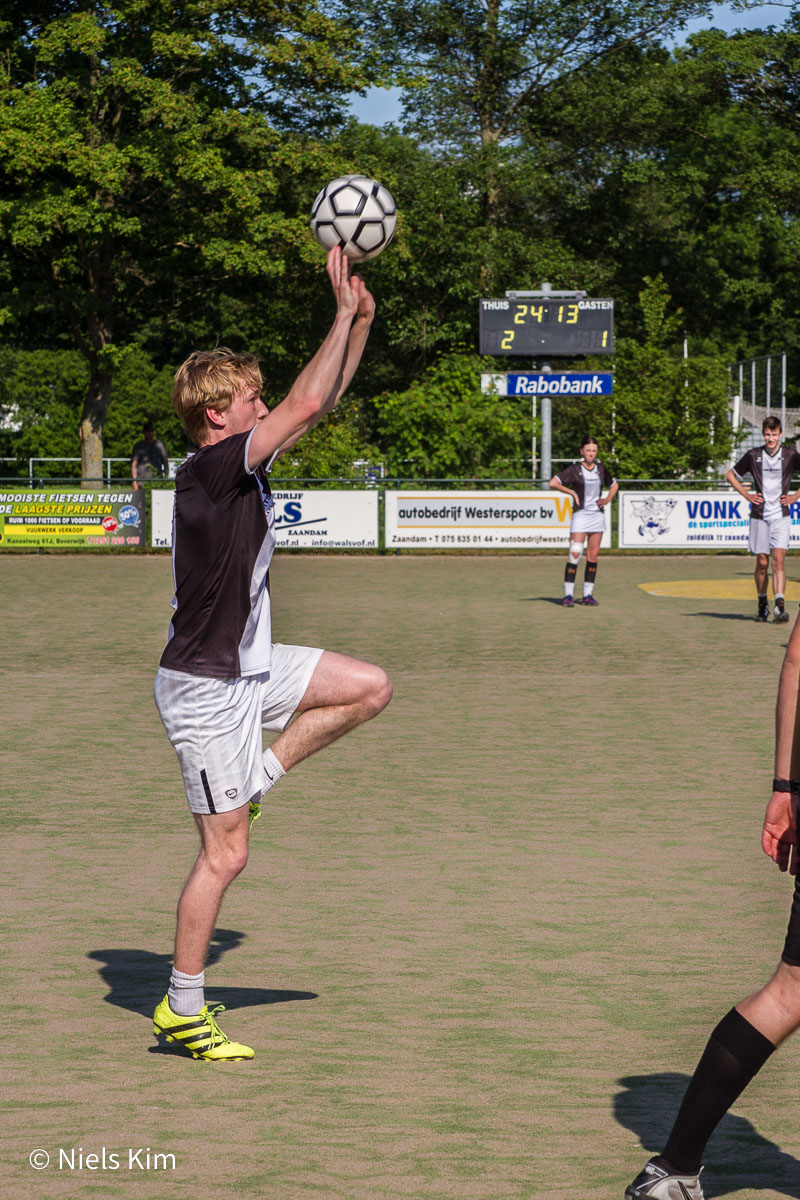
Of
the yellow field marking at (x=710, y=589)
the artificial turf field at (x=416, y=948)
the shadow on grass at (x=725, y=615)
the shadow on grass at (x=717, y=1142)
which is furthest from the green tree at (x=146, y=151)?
the shadow on grass at (x=717, y=1142)

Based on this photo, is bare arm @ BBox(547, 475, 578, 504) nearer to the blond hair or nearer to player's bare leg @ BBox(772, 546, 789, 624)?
player's bare leg @ BBox(772, 546, 789, 624)

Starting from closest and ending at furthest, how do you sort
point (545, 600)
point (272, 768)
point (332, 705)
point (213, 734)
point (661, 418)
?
1. point (213, 734)
2. point (272, 768)
3. point (332, 705)
4. point (545, 600)
5. point (661, 418)

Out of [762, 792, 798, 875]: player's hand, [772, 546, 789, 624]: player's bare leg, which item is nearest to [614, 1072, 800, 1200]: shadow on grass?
[762, 792, 798, 875]: player's hand

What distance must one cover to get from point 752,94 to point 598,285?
324 inches

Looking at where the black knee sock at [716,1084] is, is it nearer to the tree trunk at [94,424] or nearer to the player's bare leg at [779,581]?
the player's bare leg at [779,581]

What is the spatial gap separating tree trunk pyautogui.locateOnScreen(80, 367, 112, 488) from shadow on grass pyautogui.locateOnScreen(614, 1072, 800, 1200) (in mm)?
37336

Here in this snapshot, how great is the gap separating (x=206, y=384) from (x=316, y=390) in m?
0.57

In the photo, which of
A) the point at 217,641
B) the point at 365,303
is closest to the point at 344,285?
the point at 365,303

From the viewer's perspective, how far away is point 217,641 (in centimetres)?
461

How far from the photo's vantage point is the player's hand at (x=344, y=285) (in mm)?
4402

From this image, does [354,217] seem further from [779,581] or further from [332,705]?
[779,581]

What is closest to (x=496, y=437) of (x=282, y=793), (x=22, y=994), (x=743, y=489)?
(x=743, y=489)

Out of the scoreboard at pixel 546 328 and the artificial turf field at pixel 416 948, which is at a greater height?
the scoreboard at pixel 546 328

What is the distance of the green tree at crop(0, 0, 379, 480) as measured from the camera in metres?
37.5
